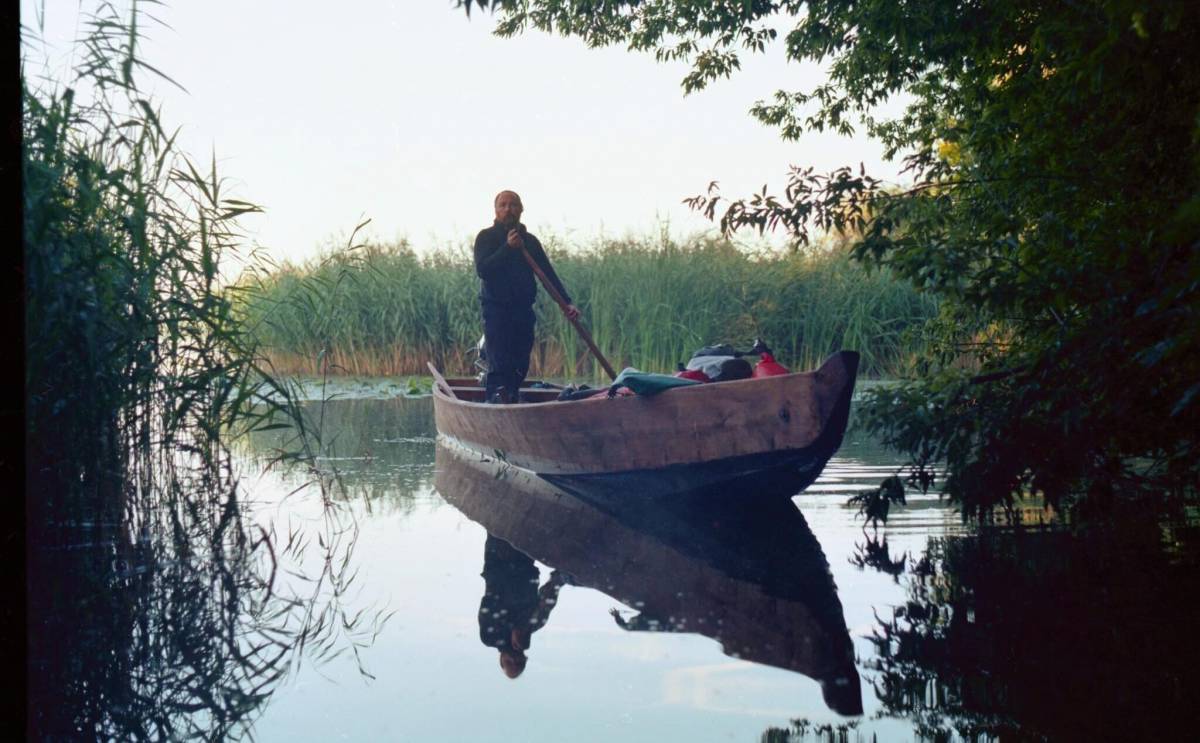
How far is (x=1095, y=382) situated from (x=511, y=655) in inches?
80.6

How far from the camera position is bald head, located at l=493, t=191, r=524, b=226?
751cm

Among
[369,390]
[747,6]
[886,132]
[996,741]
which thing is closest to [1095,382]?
[996,741]

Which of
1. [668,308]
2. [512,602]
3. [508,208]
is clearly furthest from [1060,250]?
[668,308]

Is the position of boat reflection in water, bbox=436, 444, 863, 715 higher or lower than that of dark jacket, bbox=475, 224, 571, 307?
lower

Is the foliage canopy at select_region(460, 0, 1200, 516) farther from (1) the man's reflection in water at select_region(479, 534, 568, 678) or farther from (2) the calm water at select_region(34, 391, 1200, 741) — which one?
(1) the man's reflection in water at select_region(479, 534, 568, 678)

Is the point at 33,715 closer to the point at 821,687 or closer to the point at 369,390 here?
the point at 821,687

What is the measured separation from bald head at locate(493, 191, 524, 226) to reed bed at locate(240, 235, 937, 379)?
5.02 meters

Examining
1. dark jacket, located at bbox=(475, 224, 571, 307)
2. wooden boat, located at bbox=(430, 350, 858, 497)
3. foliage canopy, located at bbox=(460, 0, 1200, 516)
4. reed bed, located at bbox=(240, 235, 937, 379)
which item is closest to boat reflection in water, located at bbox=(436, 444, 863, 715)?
wooden boat, located at bbox=(430, 350, 858, 497)

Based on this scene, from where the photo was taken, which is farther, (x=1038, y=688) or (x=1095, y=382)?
(x=1095, y=382)

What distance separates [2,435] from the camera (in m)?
2.87

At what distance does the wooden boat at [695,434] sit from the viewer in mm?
4812

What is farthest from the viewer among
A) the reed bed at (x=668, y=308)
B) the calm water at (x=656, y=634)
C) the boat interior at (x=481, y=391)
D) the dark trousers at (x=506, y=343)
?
the reed bed at (x=668, y=308)


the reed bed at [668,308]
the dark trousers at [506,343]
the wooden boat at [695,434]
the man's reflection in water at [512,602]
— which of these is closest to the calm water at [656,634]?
the man's reflection in water at [512,602]

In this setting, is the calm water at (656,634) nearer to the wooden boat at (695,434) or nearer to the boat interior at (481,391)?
the wooden boat at (695,434)
